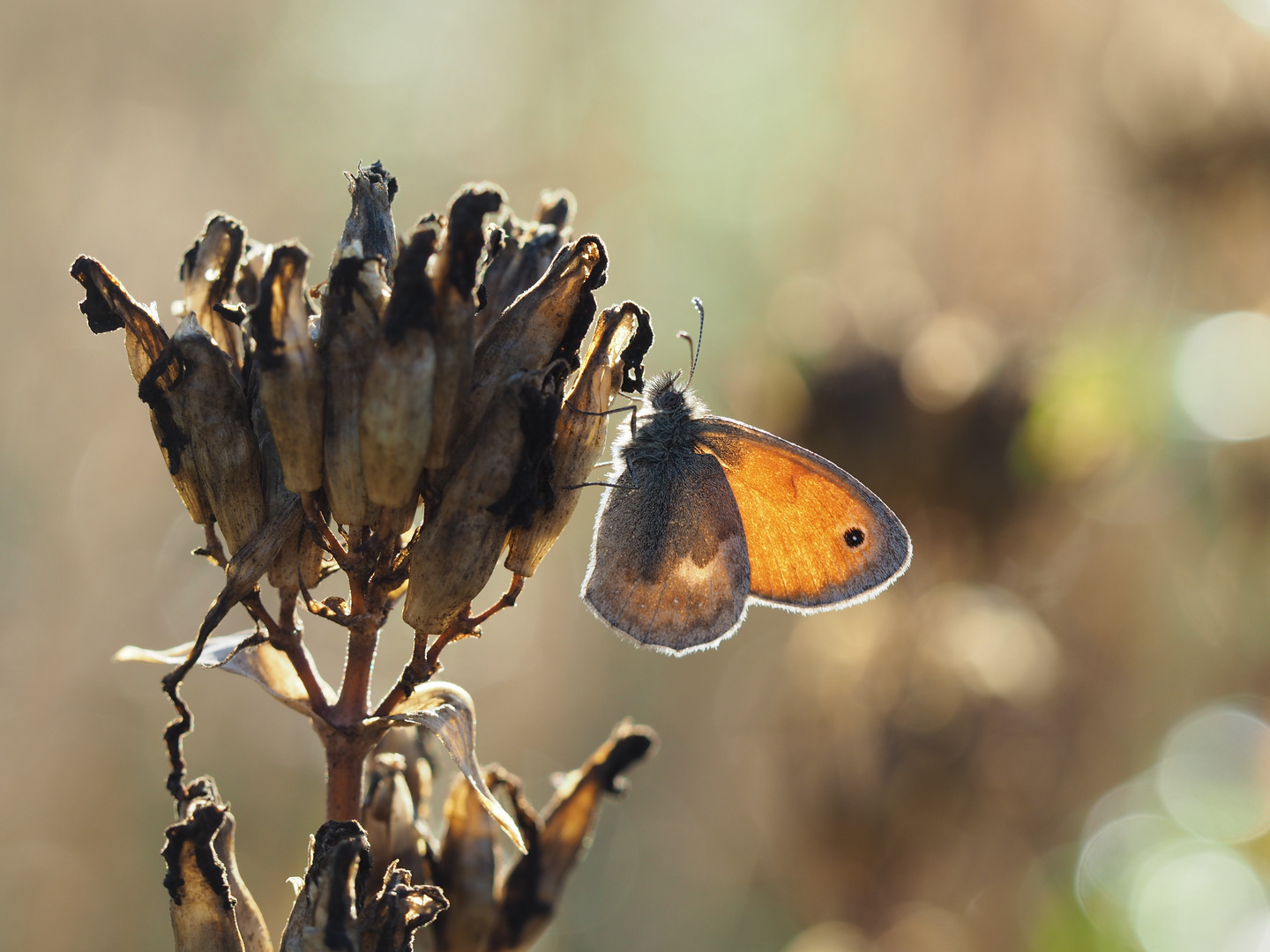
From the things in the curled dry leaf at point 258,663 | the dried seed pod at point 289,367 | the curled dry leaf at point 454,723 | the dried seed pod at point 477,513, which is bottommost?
the curled dry leaf at point 454,723

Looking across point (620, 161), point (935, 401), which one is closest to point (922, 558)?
point (935, 401)

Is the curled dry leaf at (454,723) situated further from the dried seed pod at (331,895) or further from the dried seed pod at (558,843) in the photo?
the dried seed pod at (558,843)

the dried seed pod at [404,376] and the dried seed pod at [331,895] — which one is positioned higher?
the dried seed pod at [404,376]

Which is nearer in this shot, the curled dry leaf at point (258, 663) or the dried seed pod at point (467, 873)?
the curled dry leaf at point (258, 663)

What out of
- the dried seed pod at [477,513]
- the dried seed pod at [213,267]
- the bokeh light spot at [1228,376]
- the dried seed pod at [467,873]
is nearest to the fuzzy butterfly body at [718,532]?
the dried seed pod at [467,873]

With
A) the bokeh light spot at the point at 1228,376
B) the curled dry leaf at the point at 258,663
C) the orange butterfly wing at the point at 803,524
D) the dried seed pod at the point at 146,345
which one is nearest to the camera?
the dried seed pod at the point at 146,345

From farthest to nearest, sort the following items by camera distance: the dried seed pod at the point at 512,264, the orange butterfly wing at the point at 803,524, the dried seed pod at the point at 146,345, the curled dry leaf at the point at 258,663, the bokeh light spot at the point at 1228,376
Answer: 1. the bokeh light spot at the point at 1228,376
2. the orange butterfly wing at the point at 803,524
3. the dried seed pod at the point at 512,264
4. the curled dry leaf at the point at 258,663
5. the dried seed pod at the point at 146,345

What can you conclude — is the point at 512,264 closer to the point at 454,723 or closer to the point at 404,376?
the point at 404,376
